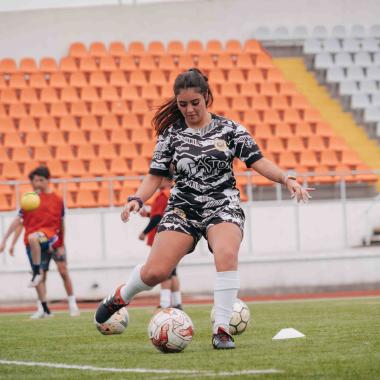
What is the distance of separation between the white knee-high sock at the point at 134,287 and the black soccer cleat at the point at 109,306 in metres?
0.07

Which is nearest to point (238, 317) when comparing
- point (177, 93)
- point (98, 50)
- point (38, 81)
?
point (177, 93)

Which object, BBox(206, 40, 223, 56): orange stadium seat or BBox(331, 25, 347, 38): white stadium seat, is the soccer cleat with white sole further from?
BBox(331, 25, 347, 38): white stadium seat

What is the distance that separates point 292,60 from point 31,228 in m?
15.7

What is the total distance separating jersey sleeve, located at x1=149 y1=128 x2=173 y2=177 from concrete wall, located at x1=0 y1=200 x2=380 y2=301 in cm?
1106

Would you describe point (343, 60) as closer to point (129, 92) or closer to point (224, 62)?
point (224, 62)

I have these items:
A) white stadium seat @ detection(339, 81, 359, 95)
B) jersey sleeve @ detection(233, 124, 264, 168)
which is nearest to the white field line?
jersey sleeve @ detection(233, 124, 264, 168)

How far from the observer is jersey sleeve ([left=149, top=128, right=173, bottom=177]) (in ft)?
27.2

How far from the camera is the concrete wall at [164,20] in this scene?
2842 cm

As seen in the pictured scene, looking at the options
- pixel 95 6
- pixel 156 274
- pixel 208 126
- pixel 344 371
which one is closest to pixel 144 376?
pixel 344 371

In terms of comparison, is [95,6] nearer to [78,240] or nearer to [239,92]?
[239,92]

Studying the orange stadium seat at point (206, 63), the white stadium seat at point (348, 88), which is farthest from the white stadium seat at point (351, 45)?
the orange stadium seat at point (206, 63)

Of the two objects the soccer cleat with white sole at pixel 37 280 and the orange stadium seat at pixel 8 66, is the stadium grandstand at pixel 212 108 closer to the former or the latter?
the orange stadium seat at pixel 8 66

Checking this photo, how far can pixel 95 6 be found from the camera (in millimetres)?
28703

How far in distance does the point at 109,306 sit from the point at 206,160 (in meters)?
1.52
